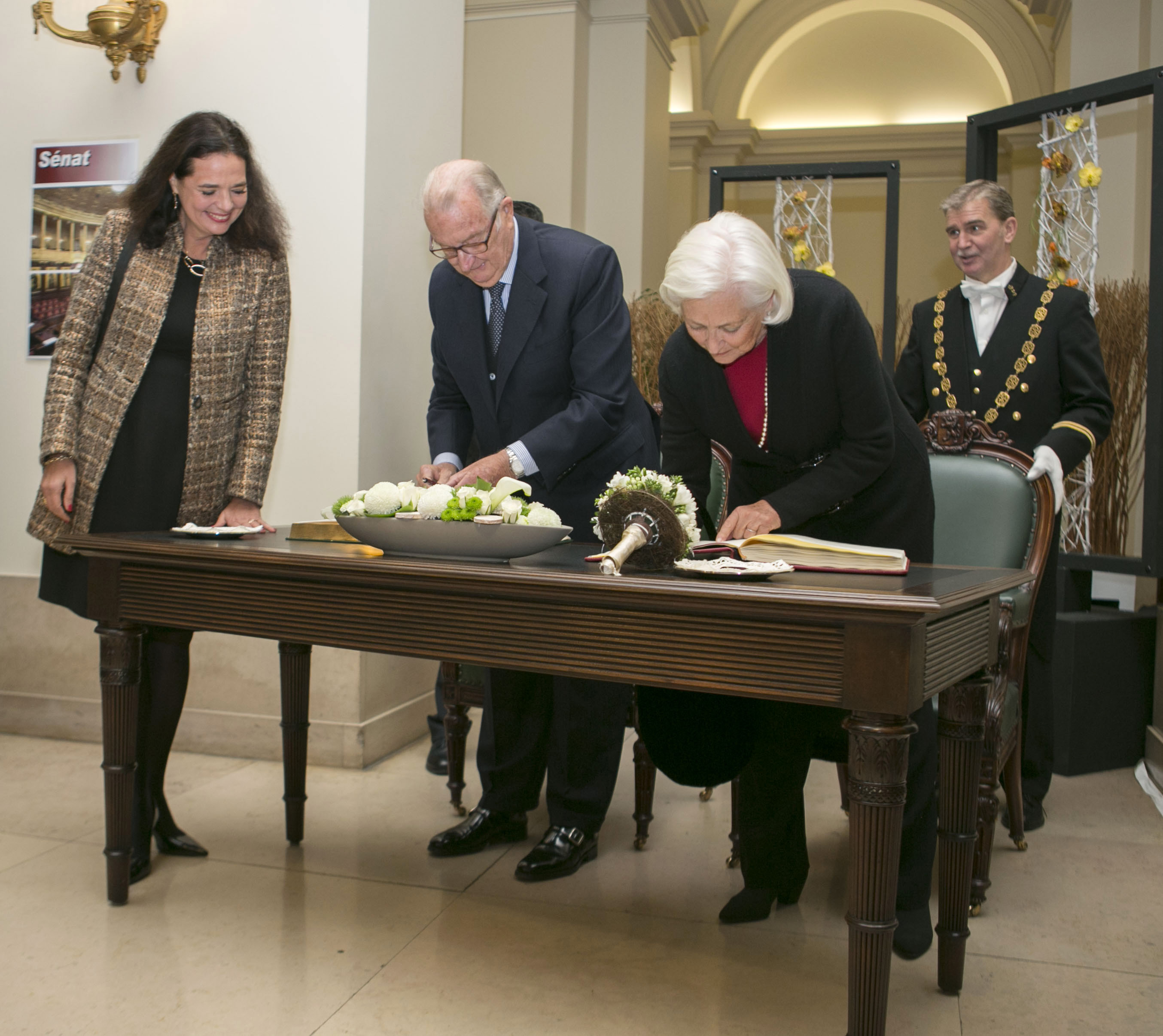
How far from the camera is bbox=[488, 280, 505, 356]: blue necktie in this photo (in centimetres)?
265

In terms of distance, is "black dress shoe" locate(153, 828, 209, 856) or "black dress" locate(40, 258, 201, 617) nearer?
"black dress" locate(40, 258, 201, 617)

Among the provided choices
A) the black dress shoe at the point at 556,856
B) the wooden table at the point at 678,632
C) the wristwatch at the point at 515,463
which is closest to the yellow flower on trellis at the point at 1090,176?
the wooden table at the point at 678,632

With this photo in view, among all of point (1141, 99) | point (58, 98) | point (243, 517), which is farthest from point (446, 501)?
point (1141, 99)

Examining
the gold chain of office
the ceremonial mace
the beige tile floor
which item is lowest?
the beige tile floor

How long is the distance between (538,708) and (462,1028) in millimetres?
987

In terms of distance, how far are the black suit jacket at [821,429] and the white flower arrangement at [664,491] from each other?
0.39m

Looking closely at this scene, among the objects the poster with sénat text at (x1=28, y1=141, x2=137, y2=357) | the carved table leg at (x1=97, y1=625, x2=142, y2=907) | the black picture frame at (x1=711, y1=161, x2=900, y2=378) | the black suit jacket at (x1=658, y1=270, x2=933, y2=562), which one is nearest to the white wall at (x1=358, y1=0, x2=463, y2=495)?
the poster with sénat text at (x1=28, y1=141, x2=137, y2=357)

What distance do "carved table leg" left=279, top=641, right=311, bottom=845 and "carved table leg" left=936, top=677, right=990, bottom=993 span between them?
1.59 m

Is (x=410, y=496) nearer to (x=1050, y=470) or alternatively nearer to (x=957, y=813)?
(x=957, y=813)

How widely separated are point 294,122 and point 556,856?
252 cm

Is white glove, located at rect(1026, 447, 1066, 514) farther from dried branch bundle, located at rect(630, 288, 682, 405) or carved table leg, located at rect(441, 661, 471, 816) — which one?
dried branch bundle, located at rect(630, 288, 682, 405)

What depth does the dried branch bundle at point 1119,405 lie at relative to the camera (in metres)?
4.30

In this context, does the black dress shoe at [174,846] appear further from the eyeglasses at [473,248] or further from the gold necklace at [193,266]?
the eyeglasses at [473,248]

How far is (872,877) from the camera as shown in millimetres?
1649
